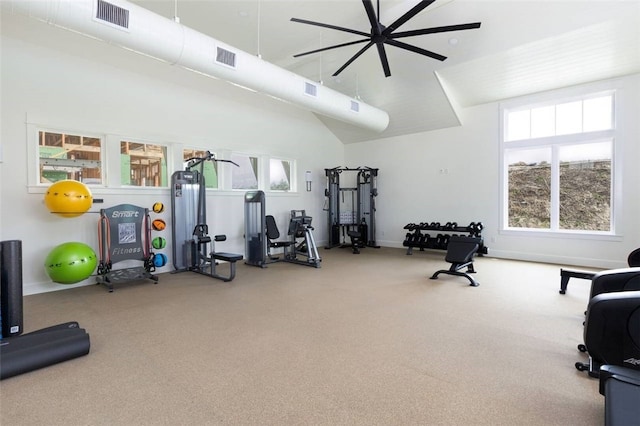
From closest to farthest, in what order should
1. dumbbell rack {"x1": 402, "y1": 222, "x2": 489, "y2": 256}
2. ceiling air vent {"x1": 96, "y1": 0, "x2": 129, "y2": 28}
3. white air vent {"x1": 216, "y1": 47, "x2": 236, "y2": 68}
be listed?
ceiling air vent {"x1": 96, "y1": 0, "x2": 129, "y2": 28} → white air vent {"x1": 216, "y1": 47, "x2": 236, "y2": 68} → dumbbell rack {"x1": 402, "y1": 222, "x2": 489, "y2": 256}

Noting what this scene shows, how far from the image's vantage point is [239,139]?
22.5 feet

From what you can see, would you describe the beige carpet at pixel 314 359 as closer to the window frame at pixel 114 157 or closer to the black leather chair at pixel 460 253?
the black leather chair at pixel 460 253

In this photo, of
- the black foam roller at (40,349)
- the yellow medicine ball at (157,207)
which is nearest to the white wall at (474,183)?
the yellow medicine ball at (157,207)

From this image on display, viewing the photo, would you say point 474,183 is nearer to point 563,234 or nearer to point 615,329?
point 563,234

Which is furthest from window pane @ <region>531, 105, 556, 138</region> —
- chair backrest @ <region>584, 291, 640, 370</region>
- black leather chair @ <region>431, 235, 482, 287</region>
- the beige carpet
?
chair backrest @ <region>584, 291, 640, 370</region>

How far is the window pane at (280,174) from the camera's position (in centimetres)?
781

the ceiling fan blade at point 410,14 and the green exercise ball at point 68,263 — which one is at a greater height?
the ceiling fan blade at point 410,14

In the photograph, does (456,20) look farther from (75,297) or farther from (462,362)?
(75,297)

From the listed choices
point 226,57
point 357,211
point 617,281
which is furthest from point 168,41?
point 357,211

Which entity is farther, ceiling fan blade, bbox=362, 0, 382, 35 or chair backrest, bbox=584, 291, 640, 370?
ceiling fan blade, bbox=362, 0, 382, 35

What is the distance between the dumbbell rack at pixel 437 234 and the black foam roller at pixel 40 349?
20.7 ft

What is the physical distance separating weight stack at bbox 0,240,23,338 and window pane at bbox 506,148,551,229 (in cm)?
791

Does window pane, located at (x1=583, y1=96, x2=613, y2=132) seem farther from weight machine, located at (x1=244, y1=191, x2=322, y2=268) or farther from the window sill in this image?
weight machine, located at (x1=244, y1=191, x2=322, y2=268)

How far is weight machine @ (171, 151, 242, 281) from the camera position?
5562 millimetres
